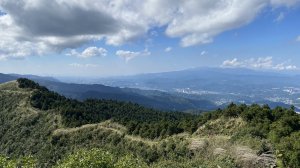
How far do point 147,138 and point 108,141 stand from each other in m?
10.2

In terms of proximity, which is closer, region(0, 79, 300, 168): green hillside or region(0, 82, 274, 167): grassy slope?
region(0, 79, 300, 168): green hillside

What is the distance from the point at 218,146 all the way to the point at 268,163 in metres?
9.13

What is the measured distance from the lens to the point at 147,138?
67438 millimetres

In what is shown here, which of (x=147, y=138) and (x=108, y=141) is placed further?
(x=108, y=141)

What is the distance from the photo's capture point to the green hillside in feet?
131

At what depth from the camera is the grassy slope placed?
151 feet

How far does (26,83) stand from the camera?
142 m

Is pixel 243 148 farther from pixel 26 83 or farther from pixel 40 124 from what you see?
pixel 26 83

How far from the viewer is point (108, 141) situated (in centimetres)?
7350

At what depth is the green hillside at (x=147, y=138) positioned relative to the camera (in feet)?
131

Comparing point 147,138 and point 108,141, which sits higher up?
point 147,138

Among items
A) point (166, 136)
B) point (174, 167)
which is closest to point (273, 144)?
point (174, 167)

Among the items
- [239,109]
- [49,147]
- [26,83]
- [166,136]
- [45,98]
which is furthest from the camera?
[26,83]

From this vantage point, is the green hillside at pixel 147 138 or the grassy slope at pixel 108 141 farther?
the grassy slope at pixel 108 141
